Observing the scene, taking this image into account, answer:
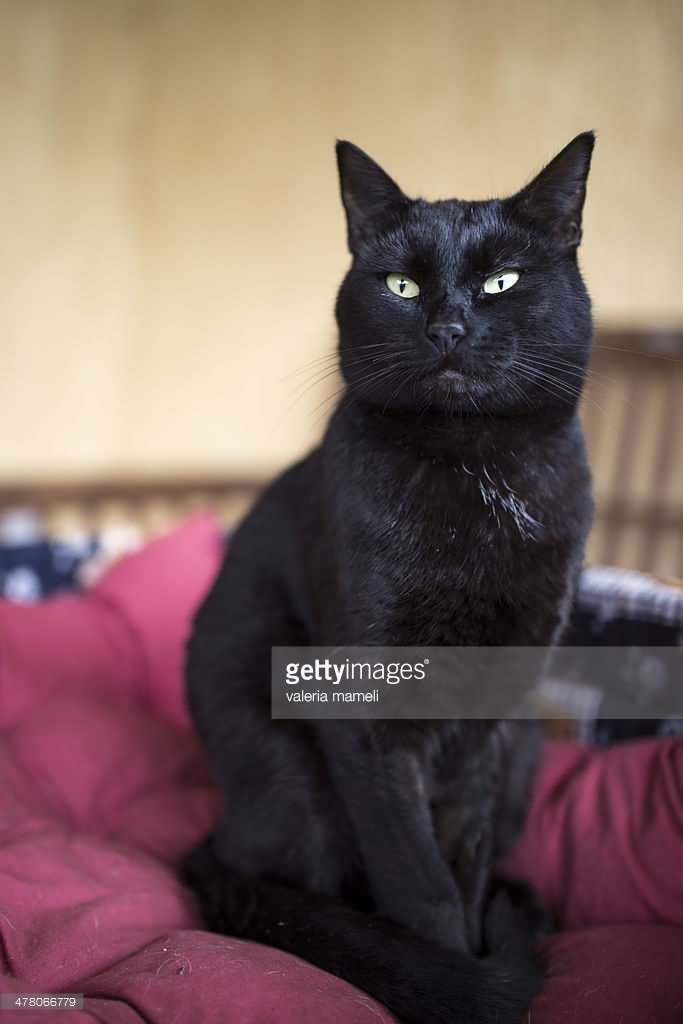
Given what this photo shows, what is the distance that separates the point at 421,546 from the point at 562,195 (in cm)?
37

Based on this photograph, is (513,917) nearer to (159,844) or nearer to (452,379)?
(159,844)

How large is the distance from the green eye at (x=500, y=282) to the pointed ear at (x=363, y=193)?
0.49 feet

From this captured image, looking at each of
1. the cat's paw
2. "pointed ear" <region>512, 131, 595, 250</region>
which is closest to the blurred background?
"pointed ear" <region>512, 131, 595, 250</region>

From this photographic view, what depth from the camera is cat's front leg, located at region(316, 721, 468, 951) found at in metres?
0.79

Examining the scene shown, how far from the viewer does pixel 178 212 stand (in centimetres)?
211

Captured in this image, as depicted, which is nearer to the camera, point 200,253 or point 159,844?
A: point 159,844

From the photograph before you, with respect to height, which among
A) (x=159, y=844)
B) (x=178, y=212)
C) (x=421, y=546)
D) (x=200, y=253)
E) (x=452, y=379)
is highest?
(x=178, y=212)

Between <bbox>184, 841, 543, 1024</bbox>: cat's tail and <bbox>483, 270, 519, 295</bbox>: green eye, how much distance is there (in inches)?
24.6

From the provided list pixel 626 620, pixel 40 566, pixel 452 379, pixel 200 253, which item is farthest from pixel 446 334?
pixel 200 253

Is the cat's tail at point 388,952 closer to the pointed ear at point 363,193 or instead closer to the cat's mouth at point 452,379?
the cat's mouth at point 452,379

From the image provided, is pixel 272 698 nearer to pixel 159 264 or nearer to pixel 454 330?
pixel 454 330

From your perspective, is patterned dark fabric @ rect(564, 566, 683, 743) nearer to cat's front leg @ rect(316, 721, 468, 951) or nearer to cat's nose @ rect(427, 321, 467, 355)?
cat's front leg @ rect(316, 721, 468, 951)

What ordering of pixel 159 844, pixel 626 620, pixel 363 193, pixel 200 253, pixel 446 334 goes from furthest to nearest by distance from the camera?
1. pixel 200 253
2. pixel 626 620
3. pixel 159 844
4. pixel 363 193
5. pixel 446 334

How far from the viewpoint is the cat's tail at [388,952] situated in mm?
714
